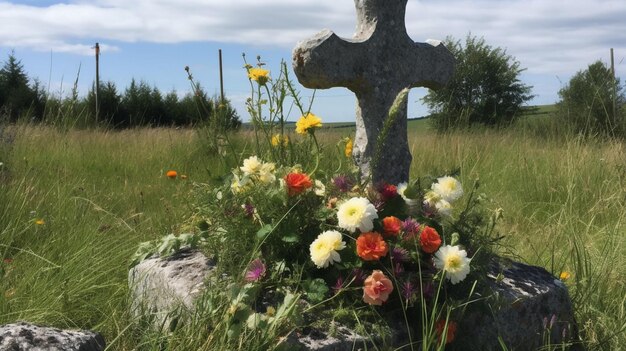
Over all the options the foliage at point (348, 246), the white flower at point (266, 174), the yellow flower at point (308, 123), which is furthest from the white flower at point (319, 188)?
the yellow flower at point (308, 123)

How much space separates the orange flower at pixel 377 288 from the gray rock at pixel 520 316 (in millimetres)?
421

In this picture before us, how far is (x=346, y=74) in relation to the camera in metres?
3.29

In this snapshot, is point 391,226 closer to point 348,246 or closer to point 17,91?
point 348,246

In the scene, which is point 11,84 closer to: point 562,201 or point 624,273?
point 562,201

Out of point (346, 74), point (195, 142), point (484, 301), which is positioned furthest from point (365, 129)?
point (195, 142)

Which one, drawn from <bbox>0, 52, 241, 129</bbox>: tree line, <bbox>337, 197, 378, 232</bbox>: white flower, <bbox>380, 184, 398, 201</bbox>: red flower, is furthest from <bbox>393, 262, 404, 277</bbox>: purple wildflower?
<bbox>0, 52, 241, 129</bbox>: tree line

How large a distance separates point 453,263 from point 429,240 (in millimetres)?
112

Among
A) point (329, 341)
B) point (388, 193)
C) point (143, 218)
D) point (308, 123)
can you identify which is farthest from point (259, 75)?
point (143, 218)

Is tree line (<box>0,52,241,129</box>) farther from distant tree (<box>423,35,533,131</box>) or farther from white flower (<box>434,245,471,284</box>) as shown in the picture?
white flower (<box>434,245,471,284</box>)

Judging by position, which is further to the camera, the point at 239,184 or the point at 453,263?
the point at 239,184

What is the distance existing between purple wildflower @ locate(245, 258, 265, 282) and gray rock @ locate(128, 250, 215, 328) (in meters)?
0.17

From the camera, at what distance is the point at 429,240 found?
2336 millimetres

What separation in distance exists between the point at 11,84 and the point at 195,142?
51.3 ft

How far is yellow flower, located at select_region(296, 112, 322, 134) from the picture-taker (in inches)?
110
